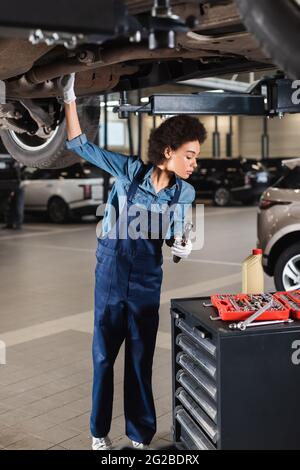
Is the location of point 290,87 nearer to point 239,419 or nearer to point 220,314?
point 220,314

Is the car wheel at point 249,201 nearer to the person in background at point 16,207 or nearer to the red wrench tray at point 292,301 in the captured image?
the person in background at point 16,207

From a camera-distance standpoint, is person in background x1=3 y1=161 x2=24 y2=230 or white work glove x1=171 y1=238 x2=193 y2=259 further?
person in background x1=3 y1=161 x2=24 y2=230

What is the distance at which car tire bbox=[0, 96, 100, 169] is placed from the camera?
4.64m

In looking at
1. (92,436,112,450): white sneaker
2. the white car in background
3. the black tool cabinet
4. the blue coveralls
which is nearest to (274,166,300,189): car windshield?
the blue coveralls

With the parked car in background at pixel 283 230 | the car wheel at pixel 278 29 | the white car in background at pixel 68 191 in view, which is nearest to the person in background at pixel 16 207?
the white car in background at pixel 68 191

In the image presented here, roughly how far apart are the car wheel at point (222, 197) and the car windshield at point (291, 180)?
1282 centimetres

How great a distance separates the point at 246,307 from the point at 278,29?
1206 mm

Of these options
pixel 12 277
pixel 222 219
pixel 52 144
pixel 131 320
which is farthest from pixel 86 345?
pixel 222 219

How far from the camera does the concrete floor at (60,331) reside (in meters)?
3.53

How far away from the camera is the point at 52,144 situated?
4.68 m

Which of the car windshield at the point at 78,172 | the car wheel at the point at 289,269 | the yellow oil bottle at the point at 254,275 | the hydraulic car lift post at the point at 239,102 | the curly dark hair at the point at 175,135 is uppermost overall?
the hydraulic car lift post at the point at 239,102

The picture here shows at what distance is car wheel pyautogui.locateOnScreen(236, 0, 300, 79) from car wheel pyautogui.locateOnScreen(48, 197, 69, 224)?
1292cm

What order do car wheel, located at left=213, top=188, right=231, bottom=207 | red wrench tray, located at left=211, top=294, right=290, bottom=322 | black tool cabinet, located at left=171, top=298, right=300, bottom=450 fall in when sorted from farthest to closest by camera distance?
car wheel, located at left=213, top=188, right=231, bottom=207, red wrench tray, located at left=211, top=294, right=290, bottom=322, black tool cabinet, located at left=171, top=298, right=300, bottom=450

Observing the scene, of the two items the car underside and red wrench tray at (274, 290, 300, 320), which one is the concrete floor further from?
the car underside
